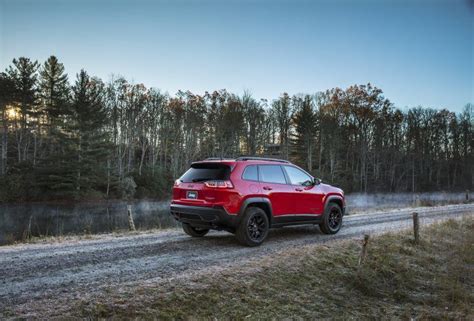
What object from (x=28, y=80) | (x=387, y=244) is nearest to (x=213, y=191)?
(x=387, y=244)

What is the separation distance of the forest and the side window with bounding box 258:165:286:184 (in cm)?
2928

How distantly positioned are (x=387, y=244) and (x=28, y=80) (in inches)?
1643

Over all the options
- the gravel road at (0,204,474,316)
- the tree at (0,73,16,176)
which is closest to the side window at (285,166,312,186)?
the gravel road at (0,204,474,316)

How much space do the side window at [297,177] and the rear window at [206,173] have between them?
6.79 ft

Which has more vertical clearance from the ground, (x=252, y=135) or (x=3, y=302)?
(x=252, y=135)

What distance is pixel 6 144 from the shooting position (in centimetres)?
3784

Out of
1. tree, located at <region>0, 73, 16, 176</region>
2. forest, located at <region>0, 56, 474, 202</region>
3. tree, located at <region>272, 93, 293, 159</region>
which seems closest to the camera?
forest, located at <region>0, 56, 474, 202</region>

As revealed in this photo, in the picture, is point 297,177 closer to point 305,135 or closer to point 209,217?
point 209,217

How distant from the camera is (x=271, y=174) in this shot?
904 centimetres

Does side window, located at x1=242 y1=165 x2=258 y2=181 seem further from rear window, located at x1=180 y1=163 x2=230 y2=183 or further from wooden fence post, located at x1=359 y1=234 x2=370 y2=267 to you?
wooden fence post, located at x1=359 y1=234 x2=370 y2=267

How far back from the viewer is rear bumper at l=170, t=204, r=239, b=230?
25.8 ft

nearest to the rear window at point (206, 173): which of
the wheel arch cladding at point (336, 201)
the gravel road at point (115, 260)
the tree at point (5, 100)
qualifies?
the gravel road at point (115, 260)

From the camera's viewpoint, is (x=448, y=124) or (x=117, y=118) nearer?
(x=117, y=118)

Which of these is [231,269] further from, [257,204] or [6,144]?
[6,144]
